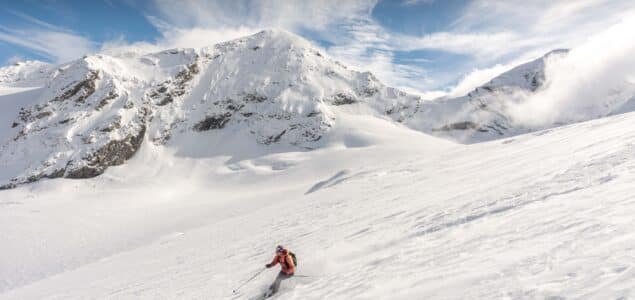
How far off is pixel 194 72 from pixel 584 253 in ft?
346

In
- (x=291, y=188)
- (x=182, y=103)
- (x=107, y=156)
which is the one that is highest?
(x=182, y=103)

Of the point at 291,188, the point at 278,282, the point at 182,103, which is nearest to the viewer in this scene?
the point at 278,282

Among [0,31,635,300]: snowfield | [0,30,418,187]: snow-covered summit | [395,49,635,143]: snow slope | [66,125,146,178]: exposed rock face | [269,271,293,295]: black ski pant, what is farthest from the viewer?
[395,49,635,143]: snow slope

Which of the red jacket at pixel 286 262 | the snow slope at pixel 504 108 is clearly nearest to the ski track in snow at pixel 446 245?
the red jacket at pixel 286 262

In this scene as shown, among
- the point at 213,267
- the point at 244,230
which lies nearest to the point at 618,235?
the point at 213,267

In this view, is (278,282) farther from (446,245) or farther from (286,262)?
(446,245)

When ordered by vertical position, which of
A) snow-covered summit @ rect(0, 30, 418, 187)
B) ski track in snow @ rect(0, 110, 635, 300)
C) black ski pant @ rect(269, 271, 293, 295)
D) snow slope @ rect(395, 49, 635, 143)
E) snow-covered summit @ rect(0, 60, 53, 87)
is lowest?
black ski pant @ rect(269, 271, 293, 295)

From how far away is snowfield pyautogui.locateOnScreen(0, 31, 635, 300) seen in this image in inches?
258

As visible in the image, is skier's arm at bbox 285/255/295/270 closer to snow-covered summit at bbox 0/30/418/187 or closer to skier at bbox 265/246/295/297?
skier at bbox 265/246/295/297

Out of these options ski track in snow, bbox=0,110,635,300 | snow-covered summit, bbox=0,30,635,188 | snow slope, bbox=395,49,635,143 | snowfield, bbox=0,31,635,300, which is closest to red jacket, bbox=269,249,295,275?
ski track in snow, bbox=0,110,635,300

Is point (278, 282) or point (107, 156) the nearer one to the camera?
point (278, 282)

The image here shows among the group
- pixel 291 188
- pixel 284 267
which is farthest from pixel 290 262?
pixel 291 188

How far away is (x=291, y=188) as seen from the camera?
183 feet

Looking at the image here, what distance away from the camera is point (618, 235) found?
534cm
